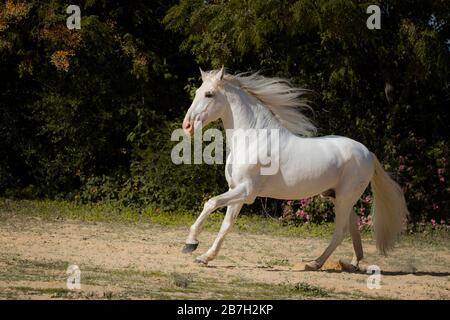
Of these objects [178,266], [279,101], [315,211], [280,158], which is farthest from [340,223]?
[315,211]

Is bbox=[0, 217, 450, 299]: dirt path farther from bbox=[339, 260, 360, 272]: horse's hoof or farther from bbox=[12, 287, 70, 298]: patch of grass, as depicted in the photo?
bbox=[339, 260, 360, 272]: horse's hoof

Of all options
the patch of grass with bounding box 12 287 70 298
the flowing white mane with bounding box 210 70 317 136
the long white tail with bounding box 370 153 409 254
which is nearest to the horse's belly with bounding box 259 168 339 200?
the flowing white mane with bounding box 210 70 317 136

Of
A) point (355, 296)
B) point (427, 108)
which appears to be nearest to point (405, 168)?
point (427, 108)

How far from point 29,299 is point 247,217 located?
28.1 ft

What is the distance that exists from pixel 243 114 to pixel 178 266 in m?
1.74

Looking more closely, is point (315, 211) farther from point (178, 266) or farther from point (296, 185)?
point (178, 266)

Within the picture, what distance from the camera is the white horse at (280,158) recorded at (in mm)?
8047

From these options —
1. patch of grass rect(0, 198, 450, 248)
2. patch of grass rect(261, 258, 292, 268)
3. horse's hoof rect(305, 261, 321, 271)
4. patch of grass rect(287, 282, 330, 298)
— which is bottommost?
patch of grass rect(0, 198, 450, 248)

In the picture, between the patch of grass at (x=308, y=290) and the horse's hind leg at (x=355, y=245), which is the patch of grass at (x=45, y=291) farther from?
the horse's hind leg at (x=355, y=245)

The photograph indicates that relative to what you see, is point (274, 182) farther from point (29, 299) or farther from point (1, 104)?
point (1, 104)

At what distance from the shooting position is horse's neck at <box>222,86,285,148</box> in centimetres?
828

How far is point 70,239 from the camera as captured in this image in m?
10.0

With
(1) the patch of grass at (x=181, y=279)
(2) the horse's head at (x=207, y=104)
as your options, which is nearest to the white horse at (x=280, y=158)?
(2) the horse's head at (x=207, y=104)

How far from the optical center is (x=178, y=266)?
7.96 meters
